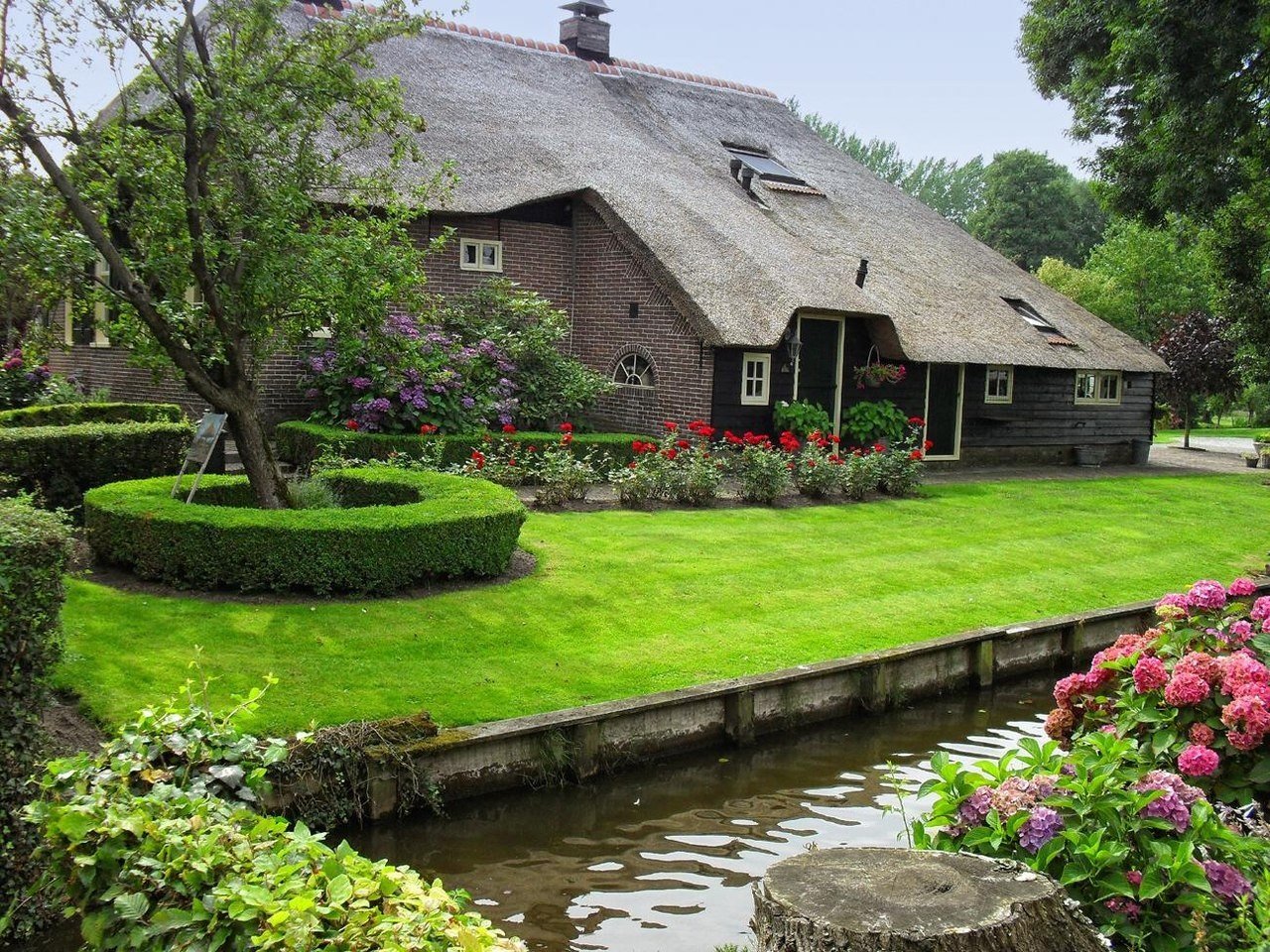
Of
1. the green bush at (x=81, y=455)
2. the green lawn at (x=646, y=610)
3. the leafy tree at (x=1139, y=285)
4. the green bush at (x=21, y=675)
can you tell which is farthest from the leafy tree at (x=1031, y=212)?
the green bush at (x=21, y=675)

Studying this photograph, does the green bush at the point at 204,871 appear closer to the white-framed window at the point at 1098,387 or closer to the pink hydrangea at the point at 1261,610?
the pink hydrangea at the point at 1261,610

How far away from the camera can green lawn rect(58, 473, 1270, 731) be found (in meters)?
8.73

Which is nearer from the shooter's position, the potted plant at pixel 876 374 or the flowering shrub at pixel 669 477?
the flowering shrub at pixel 669 477

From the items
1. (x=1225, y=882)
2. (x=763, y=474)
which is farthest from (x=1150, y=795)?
(x=763, y=474)

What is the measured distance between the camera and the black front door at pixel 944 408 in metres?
23.4

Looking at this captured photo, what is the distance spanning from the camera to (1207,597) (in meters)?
6.30

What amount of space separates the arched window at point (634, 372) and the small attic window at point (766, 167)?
769 centimetres

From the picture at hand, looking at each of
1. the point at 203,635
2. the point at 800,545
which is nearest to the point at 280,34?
the point at 203,635

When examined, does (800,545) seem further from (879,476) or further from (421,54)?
(421,54)

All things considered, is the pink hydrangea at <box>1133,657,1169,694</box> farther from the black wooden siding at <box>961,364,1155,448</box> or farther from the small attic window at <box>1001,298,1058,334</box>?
the small attic window at <box>1001,298,1058,334</box>

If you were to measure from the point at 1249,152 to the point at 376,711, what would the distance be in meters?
17.3

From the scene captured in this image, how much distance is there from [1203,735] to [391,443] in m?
13.0

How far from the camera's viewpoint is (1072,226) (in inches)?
2515

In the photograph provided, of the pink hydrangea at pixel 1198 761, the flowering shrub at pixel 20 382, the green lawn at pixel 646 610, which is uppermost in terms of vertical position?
the flowering shrub at pixel 20 382
